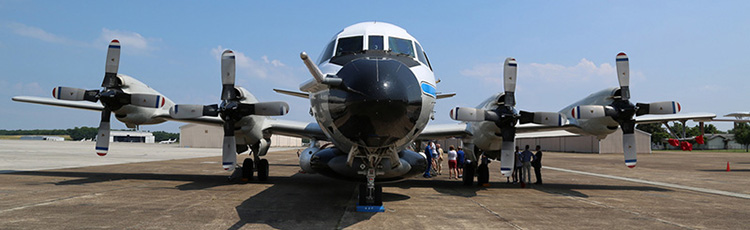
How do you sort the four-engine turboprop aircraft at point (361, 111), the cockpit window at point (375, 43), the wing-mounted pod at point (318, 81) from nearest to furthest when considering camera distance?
1. the wing-mounted pod at point (318, 81)
2. the four-engine turboprop aircraft at point (361, 111)
3. the cockpit window at point (375, 43)

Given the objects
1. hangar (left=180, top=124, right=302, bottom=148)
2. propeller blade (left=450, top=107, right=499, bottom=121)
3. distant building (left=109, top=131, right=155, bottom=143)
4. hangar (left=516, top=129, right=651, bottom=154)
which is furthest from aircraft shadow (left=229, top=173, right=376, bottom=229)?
distant building (left=109, top=131, right=155, bottom=143)

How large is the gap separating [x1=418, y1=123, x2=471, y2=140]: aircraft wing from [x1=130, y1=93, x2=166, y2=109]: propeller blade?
7144mm

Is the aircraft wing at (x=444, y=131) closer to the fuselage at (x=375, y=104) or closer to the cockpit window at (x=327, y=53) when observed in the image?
the cockpit window at (x=327, y=53)

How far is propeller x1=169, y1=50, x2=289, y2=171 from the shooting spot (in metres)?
10.3

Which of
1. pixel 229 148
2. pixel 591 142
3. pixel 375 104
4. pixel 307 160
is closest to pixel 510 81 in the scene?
pixel 307 160

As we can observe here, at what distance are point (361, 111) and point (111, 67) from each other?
8.54m

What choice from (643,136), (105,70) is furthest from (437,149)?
(643,136)

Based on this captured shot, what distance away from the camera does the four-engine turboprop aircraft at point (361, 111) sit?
5.70m

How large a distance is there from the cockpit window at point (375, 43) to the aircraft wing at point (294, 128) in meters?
4.81

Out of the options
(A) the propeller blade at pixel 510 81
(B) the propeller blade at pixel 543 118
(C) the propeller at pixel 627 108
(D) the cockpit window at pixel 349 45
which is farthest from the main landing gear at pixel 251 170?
(C) the propeller at pixel 627 108

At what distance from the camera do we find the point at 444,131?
12.9m

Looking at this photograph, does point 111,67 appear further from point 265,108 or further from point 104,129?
point 265,108

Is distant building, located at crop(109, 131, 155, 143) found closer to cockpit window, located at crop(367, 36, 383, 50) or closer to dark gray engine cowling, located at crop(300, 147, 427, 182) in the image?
dark gray engine cowling, located at crop(300, 147, 427, 182)

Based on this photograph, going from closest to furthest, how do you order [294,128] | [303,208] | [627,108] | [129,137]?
[303,208] → [627,108] → [294,128] → [129,137]
